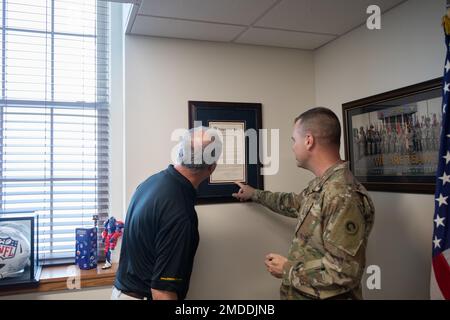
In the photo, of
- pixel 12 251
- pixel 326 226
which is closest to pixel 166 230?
pixel 326 226

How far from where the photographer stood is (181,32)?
2035 mm

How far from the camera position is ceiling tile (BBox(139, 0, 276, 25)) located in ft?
5.54

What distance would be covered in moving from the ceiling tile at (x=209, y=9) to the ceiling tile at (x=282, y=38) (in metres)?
0.22

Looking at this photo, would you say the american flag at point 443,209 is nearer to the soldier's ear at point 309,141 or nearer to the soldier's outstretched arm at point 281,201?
the soldier's ear at point 309,141

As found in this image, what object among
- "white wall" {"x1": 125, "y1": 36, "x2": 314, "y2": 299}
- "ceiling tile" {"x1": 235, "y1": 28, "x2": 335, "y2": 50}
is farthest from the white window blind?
"ceiling tile" {"x1": 235, "y1": 28, "x2": 335, "y2": 50}

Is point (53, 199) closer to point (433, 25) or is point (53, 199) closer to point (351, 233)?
point (351, 233)

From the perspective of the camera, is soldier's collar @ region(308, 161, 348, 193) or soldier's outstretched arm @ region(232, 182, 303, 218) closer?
soldier's collar @ region(308, 161, 348, 193)

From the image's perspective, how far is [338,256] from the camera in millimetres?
1256

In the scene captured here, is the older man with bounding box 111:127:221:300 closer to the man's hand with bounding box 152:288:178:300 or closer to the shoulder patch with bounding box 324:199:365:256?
the man's hand with bounding box 152:288:178:300

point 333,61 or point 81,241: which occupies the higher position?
point 333,61

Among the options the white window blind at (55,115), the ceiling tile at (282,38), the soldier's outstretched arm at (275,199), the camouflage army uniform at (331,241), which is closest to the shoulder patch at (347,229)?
the camouflage army uniform at (331,241)
